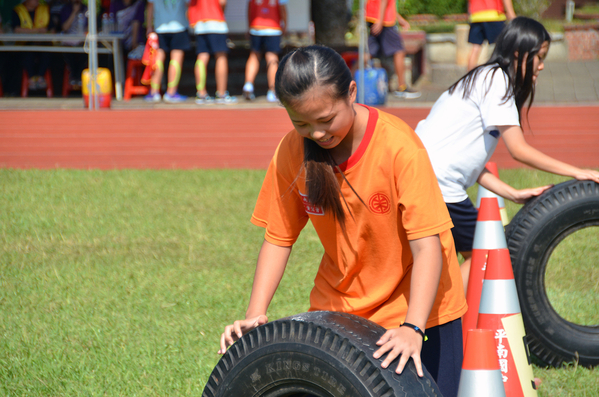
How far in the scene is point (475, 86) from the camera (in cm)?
336

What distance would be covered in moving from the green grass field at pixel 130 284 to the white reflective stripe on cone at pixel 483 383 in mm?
1185

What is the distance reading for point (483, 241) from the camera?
3184 millimetres

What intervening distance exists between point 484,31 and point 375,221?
32.2ft

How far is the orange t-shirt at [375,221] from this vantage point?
2.13m

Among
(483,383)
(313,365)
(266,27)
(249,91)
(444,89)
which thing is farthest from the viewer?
(444,89)

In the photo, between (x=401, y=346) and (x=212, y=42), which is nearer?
(x=401, y=346)

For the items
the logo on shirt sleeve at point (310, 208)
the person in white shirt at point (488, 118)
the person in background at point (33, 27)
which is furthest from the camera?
the person in background at point (33, 27)

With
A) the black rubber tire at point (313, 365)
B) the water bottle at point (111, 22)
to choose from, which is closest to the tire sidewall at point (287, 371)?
the black rubber tire at point (313, 365)

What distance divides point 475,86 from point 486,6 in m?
8.36

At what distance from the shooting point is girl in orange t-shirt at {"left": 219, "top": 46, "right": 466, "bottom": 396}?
6.76ft

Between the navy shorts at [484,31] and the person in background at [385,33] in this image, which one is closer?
the navy shorts at [484,31]

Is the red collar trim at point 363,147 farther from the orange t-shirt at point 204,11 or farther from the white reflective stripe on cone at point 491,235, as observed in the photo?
the orange t-shirt at point 204,11

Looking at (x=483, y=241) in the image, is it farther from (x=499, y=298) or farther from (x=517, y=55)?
(x=517, y=55)

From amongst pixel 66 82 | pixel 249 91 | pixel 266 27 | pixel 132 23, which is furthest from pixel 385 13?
pixel 66 82
